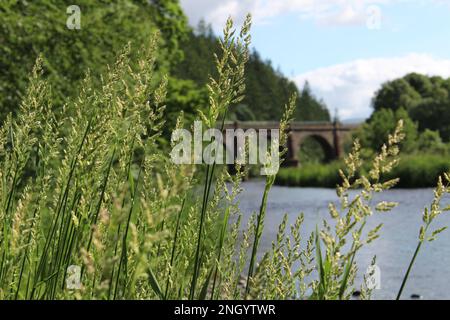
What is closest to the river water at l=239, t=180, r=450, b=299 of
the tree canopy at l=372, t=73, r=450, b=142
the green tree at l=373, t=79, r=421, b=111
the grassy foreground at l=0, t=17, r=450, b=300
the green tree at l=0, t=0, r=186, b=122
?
the grassy foreground at l=0, t=17, r=450, b=300

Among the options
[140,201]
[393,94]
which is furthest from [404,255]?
[393,94]

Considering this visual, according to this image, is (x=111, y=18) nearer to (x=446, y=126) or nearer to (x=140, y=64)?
(x=140, y=64)

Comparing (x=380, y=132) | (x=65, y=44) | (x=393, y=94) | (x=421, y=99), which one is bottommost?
(x=380, y=132)

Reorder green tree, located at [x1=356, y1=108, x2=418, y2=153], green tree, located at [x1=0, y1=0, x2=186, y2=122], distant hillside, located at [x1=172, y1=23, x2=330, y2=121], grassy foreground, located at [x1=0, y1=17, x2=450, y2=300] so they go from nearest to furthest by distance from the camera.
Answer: grassy foreground, located at [x1=0, y1=17, x2=450, y2=300] → green tree, located at [x1=0, y1=0, x2=186, y2=122] → green tree, located at [x1=356, y1=108, x2=418, y2=153] → distant hillside, located at [x1=172, y1=23, x2=330, y2=121]

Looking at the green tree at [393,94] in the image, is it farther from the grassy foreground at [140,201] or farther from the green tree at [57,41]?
the grassy foreground at [140,201]

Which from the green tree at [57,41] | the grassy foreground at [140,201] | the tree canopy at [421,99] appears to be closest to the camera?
the grassy foreground at [140,201]

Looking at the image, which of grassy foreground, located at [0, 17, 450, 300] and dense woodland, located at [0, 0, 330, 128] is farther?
dense woodland, located at [0, 0, 330, 128]

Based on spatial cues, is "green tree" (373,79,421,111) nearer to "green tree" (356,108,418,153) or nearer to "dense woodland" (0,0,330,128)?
"green tree" (356,108,418,153)

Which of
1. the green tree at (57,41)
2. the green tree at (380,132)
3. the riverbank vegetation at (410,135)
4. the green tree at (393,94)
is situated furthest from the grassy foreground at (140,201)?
the green tree at (393,94)

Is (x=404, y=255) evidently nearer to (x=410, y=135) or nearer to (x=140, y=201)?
(x=140, y=201)

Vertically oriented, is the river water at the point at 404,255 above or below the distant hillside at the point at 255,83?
below

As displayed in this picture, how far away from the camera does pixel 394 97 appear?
258 feet

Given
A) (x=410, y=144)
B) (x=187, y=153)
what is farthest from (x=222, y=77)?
(x=410, y=144)

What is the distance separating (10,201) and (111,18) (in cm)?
1318
